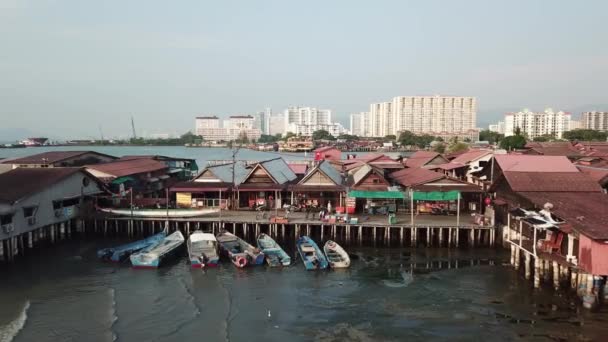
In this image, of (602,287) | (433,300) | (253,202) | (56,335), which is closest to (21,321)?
(56,335)

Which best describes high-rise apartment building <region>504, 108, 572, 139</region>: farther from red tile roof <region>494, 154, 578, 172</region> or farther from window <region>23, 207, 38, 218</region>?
window <region>23, 207, 38, 218</region>

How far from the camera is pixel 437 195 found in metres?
34.8

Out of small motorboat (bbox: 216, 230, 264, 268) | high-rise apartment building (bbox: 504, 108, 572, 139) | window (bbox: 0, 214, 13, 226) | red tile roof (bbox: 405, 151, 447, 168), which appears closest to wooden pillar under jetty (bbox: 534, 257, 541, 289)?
small motorboat (bbox: 216, 230, 264, 268)

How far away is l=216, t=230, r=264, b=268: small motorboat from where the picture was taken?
27078 mm

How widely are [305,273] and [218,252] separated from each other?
5.99 m

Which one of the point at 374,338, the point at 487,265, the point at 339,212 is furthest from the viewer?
the point at 339,212

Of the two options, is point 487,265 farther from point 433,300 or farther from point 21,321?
point 21,321

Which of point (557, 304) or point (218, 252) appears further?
point (218, 252)

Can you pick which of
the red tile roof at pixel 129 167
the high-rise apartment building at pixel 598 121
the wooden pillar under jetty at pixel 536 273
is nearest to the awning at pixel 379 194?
the wooden pillar under jetty at pixel 536 273

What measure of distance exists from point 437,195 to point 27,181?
2766 cm

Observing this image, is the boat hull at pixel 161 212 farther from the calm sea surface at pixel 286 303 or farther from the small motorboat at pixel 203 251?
the calm sea surface at pixel 286 303

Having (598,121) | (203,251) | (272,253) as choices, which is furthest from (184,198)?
(598,121)

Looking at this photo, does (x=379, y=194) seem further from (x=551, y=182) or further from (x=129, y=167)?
(x=129, y=167)

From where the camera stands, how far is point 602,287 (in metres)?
21.4
